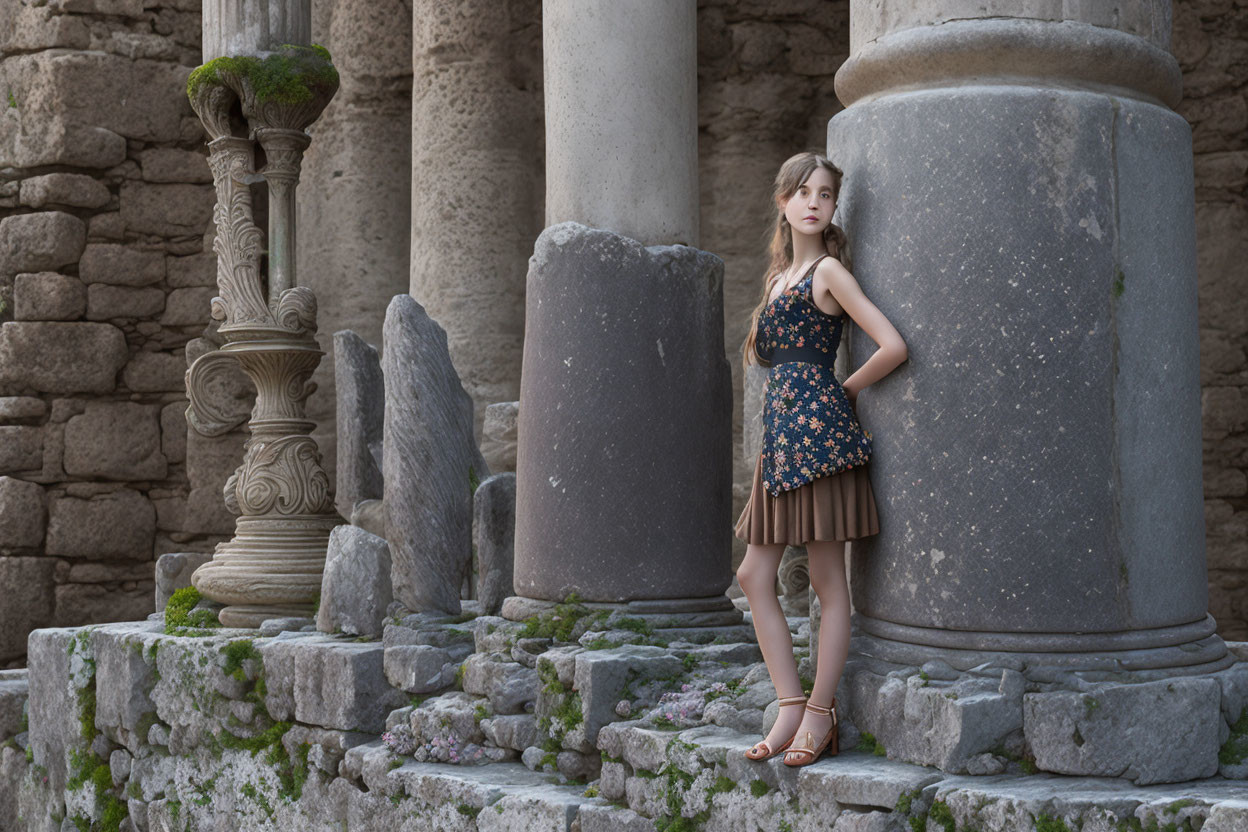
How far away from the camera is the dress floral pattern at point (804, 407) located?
362 cm

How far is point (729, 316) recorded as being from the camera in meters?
8.98

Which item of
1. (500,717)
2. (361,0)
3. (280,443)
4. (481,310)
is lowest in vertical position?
(500,717)

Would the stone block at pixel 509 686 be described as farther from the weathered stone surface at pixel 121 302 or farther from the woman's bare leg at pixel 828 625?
the weathered stone surface at pixel 121 302

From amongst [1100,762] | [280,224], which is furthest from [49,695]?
[1100,762]

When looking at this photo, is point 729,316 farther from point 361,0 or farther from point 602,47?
point 602,47

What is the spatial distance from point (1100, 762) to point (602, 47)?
9.27 feet

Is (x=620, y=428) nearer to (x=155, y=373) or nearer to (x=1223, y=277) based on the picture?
(x=1223, y=277)

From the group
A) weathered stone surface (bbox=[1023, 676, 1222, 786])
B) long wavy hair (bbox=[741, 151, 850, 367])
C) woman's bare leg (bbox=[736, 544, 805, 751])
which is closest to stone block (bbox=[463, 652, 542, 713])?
woman's bare leg (bbox=[736, 544, 805, 751])

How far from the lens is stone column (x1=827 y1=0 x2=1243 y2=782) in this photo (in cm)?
340

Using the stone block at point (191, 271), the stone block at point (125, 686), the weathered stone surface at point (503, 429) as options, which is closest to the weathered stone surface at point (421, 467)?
the weathered stone surface at point (503, 429)

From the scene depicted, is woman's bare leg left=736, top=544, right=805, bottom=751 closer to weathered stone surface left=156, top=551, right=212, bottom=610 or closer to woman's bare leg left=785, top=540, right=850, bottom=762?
woman's bare leg left=785, top=540, right=850, bottom=762

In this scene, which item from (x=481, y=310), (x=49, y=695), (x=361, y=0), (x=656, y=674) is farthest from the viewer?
(x=361, y=0)

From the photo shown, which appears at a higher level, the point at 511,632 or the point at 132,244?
the point at 132,244

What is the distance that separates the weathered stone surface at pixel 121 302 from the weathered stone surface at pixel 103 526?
1.05 meters
